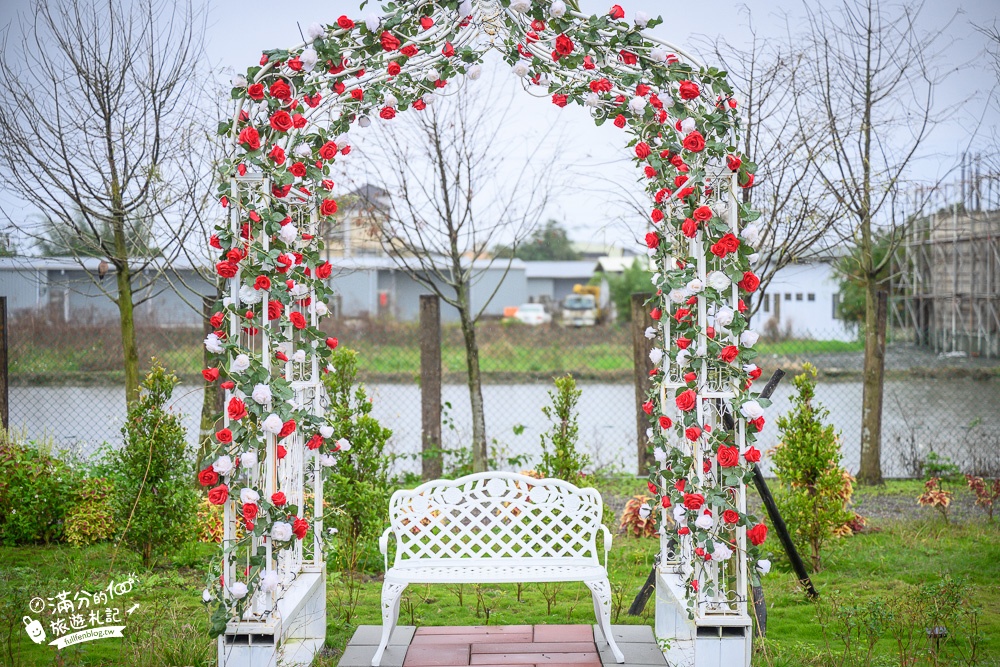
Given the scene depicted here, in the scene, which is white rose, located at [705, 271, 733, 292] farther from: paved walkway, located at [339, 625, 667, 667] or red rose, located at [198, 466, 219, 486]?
red rose, located at [198, 466, 219, 486]

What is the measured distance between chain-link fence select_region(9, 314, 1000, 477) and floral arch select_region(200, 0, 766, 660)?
3.19 m

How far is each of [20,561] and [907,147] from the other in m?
6.63

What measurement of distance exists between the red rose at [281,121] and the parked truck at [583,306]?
629 inches

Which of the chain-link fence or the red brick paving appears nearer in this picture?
the red brick paving

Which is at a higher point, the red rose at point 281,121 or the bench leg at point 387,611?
the red rose at point 281,121

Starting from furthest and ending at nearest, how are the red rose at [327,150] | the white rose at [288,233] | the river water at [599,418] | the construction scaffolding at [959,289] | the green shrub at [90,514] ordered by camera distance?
the construction scaffolding at [959,289]
the river water at [599,418]
the green shrub at [90,514]
the red rose at [327,150]
the white rose at [288,233]

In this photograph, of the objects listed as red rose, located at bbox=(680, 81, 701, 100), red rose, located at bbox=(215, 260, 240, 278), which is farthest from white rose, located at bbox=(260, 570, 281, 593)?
red rose, located at bbox=(680, 81, 701, 100)

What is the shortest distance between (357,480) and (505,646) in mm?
1715

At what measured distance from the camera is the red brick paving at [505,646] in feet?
12.1

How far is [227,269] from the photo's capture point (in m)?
3.17

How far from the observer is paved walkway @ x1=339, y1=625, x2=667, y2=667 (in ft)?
12.1

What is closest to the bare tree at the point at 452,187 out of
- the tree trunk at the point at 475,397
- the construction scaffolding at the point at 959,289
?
the tree trunk at the point at 475,397

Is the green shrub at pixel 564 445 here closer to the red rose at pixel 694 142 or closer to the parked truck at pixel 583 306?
the red rose at pixel 694 142

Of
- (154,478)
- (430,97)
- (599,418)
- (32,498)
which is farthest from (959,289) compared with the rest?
(32,498)
